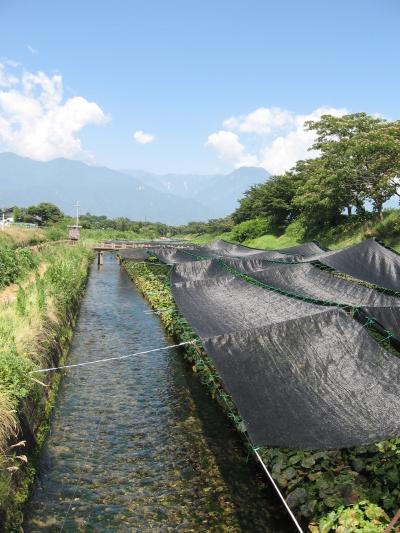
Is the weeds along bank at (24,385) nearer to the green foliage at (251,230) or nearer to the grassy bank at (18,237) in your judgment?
the grassy bank at (18,237)

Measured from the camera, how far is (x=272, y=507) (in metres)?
8.50

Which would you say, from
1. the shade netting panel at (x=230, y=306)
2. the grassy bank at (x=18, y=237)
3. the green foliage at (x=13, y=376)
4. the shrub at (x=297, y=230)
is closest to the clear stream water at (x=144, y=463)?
the green foliage at (x=13, y=376)

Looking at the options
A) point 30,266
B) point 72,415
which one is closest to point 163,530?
point 72,415

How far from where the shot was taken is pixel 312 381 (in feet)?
27.6

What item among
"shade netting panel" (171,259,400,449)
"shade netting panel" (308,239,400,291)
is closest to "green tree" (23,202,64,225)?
"shade netting panel" (308,239,400,291)

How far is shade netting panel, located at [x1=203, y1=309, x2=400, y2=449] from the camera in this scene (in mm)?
7082

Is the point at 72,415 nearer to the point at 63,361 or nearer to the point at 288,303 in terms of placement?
the point at 63,361

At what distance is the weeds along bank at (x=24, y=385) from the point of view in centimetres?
775

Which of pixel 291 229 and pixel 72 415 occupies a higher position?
pixel 291 229

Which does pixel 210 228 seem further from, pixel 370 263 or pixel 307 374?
pixel 307 374

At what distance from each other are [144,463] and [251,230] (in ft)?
200

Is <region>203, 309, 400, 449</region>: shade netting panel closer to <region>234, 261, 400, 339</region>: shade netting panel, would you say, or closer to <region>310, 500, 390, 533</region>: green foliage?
<region>310, 500, 390, 533</region>: green foliage

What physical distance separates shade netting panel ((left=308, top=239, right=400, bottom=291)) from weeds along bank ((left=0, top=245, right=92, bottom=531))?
519 inches

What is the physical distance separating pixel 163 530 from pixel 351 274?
16.0 meters
